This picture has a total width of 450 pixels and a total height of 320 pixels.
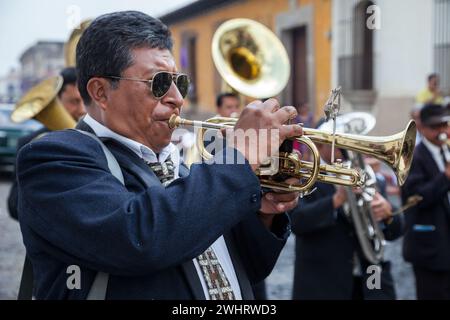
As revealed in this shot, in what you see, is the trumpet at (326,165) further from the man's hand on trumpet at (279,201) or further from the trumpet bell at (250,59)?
the trumpet bell at (250,59)

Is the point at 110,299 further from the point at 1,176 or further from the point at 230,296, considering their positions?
the point at 1,176

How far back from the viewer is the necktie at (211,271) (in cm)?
183

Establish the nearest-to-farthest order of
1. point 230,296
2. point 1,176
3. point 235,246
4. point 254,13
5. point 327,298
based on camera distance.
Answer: point 230,296
point 235,246
point 327,298
point 1,176
point 254,13

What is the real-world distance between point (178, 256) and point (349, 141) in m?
0.66

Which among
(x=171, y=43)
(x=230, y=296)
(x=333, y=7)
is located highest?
(x=333, y=7)

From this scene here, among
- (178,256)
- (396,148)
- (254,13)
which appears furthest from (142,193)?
(254,13)

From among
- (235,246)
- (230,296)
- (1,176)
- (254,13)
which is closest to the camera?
(230,296)

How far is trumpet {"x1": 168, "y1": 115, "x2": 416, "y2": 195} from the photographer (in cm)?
185

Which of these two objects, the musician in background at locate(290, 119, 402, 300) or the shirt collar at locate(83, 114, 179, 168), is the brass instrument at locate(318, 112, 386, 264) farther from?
the shirt collar at locate(83, 114, 179, 168)

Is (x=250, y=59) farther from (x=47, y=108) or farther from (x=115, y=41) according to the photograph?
(x=115, y=41)

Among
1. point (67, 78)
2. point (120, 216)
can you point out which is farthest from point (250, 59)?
point (120, 216)

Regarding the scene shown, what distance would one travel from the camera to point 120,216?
1.58 metres

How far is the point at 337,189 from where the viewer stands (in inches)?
153

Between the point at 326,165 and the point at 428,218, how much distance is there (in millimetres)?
2774
